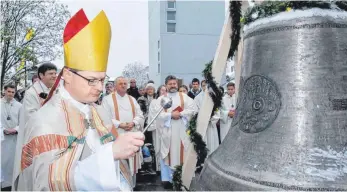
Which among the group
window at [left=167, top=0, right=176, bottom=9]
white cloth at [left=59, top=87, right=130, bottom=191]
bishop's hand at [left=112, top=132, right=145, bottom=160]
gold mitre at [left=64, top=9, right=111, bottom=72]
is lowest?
white cloth at [left=59, top=87, right=130, bottom=191]

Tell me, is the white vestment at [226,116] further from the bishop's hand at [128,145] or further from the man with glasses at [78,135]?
A: the bishop's hand at [128,145]

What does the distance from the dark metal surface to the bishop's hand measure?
0.61 m

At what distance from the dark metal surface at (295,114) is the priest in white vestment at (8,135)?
14.2 ft

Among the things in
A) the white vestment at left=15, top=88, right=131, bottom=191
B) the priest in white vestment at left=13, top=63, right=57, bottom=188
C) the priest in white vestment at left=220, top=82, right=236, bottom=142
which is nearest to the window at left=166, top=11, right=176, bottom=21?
the priest in white vestment at left=220, top=82, right=236, bottom=142

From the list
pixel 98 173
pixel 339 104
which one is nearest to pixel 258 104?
pixel 339 104

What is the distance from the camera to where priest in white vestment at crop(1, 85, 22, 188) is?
5.07 metres

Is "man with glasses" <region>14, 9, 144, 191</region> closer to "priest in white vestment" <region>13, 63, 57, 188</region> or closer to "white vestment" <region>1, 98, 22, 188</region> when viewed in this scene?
"priest in white vestment" <region>13, 63, 57, 188</region>

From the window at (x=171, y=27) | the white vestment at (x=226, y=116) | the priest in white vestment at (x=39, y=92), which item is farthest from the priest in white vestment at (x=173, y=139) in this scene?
the window at (x=171, y=27)

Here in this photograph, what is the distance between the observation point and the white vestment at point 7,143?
5.08 m

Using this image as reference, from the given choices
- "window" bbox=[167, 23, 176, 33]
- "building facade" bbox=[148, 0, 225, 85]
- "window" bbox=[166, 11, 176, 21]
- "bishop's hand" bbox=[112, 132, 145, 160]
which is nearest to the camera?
"bishop's hand" bbox=[112, 132, 145, 160]

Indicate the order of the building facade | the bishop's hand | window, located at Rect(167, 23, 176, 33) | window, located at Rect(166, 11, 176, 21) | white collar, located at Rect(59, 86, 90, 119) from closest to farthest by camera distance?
the bishop's hand → white collar, located at Rect(59, 86, 90, 119) → the building facade → window, located at Rect(166, 11, 176, 21) → window, located at Rect(167, 23, 176, 33)

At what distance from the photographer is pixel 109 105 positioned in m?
5.00

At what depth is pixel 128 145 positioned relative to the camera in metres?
1.36

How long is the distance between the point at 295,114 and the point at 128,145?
0.89 m
